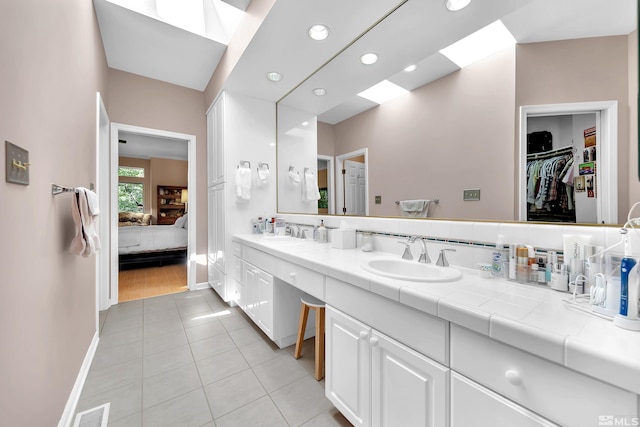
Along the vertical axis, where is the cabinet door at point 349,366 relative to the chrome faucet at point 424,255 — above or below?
below

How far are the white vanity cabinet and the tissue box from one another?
618 millimetres

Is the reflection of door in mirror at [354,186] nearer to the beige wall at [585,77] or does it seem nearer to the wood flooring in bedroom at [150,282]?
the beige wall at [585,77]

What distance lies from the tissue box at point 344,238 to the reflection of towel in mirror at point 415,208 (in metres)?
0.42

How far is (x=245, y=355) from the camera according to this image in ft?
6.32

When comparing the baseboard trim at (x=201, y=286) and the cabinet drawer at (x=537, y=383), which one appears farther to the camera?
the baseboard trim at (x=201, y=286)

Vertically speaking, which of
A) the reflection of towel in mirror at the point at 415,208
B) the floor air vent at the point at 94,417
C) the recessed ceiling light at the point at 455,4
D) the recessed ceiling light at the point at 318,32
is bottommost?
the floor air vent at the point at 94,417

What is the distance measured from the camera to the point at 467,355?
2.53 ft

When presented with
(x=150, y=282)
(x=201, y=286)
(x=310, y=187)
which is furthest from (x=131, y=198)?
(x=310, y=187)

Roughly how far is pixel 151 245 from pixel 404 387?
491 cm

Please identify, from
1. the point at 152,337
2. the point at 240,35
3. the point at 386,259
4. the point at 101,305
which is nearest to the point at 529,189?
the point at 386,259

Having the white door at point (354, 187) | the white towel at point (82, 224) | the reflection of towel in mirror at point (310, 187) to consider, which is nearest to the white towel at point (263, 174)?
the reflection of towel in mirror at point (310, 187)

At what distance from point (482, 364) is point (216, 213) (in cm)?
292

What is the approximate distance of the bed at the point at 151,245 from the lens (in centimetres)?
441

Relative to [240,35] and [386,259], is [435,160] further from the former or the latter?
[240,35]
